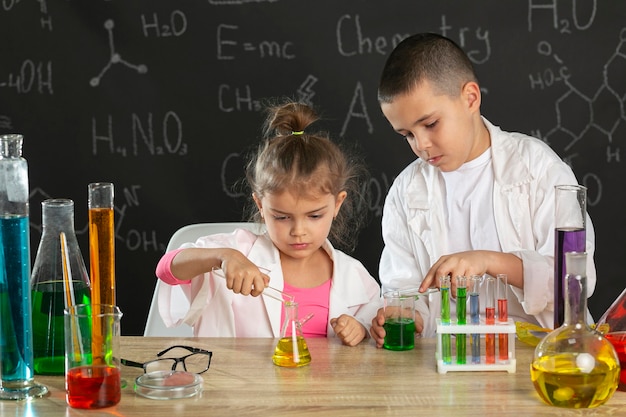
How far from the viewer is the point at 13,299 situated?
5.14ft

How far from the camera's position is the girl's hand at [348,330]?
189cm

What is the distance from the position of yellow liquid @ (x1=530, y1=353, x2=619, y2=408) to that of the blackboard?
211 cm

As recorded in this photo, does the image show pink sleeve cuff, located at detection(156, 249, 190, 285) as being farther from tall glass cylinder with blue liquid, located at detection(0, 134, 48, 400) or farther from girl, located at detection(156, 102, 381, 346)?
tall glass cylinder with blue liquid, located at detection(0, 134, 48, 400)

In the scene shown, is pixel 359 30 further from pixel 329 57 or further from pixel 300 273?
pixel 300 273

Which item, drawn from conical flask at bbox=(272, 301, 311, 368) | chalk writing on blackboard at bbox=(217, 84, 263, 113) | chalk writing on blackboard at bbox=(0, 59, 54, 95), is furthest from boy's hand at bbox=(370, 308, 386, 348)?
chalk writing on blackboard at bbox=(0, 59, 54, 95)

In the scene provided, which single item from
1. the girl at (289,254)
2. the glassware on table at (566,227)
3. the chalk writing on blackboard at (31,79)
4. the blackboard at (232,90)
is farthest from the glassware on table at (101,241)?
the chalk writing on blackboard at (31,79)

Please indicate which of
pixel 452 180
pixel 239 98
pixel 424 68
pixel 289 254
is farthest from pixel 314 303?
pixel 239 98

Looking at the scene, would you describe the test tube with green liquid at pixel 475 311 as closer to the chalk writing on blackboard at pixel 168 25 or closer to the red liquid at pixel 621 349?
the red liquid at pixel 621 349

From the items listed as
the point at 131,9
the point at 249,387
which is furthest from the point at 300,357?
the point at 131,9

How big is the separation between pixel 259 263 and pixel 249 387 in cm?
72

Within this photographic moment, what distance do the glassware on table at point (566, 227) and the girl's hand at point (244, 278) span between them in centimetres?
55

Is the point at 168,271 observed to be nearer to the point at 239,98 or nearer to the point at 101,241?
the point at 101,241

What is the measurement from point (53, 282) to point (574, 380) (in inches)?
35.3

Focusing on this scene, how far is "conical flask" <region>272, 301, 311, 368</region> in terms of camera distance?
172 cm
